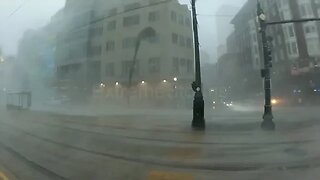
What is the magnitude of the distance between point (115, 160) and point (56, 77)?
0.93 metres

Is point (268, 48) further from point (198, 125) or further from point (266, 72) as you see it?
point (198, 125)

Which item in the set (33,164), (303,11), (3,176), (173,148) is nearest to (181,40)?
(173,148)

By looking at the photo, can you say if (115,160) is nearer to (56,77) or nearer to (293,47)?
(56,77)

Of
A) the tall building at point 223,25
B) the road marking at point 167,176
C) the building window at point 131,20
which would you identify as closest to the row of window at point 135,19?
the building window at point 131,20

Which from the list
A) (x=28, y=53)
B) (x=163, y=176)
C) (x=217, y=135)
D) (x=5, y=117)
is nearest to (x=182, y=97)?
(x=217, y=135)

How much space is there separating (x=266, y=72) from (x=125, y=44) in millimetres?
941

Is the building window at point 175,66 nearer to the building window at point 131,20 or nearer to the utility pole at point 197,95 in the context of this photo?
the utility pole at point 197,95

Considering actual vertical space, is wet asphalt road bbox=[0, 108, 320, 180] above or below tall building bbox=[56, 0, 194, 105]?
A: below

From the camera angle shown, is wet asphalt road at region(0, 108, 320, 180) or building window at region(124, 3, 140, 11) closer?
wet asphalt road at region(0, 108, 320, 180)

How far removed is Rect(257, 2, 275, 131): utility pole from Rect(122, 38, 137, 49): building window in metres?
0.83

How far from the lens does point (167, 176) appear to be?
80.6 inches

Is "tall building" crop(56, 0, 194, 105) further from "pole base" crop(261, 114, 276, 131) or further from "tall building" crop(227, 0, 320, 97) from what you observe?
"pole base" crop(261, 114, 276, 131)

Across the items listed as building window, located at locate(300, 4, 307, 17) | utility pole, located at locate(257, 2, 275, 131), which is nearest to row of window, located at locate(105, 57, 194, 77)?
utility pole, located at locate(257, 2, 275, 131)

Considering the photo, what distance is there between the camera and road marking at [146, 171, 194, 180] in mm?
2041
